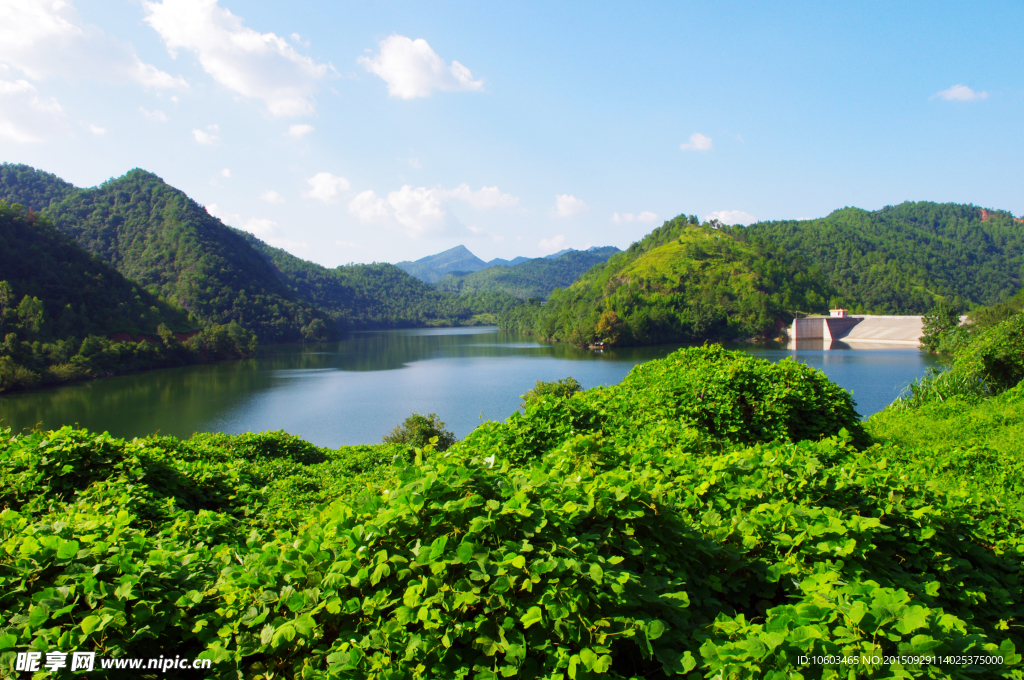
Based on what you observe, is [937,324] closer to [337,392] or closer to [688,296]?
[688,296]

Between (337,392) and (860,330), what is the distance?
65.8 m

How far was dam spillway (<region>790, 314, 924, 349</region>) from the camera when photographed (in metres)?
62.8

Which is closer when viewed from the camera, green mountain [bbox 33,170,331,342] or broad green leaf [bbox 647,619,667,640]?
broad green leaf [bbox 647,619,667,640]

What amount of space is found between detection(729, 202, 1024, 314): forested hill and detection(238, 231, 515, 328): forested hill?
7743 centimetres

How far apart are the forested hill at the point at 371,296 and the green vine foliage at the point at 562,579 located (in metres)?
116

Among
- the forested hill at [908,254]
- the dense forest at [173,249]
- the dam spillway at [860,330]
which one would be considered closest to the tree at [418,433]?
the dam spillway at [860,330]

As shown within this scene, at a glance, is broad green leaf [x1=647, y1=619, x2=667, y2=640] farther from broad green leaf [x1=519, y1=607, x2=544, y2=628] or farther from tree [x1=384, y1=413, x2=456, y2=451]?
tree [x1=384, y1=413, x2=456, y2=451]

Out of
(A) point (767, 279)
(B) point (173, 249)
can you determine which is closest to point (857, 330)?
(A) point (767, 279)

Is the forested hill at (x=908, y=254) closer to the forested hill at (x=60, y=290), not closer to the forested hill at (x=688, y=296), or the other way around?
the forested hill at (x=688, y=296)

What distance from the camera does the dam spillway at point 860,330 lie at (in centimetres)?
6278

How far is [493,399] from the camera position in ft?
114

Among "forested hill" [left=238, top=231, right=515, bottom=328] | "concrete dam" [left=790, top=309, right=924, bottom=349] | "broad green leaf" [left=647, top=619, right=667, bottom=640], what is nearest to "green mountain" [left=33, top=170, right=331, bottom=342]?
"forested hill" [left=238, top=231, right=515, bottom=328]

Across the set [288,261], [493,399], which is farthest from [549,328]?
[288,261]

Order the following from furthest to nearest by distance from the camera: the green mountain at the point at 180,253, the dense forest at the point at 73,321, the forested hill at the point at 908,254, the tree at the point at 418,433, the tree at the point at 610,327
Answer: the forested hill at the point at 908,254 < the green mountain at the point at 180,253 < the tree at the point at 610,327 < the dense forest at the point at 73,321 < the tree at the point at 418,433
